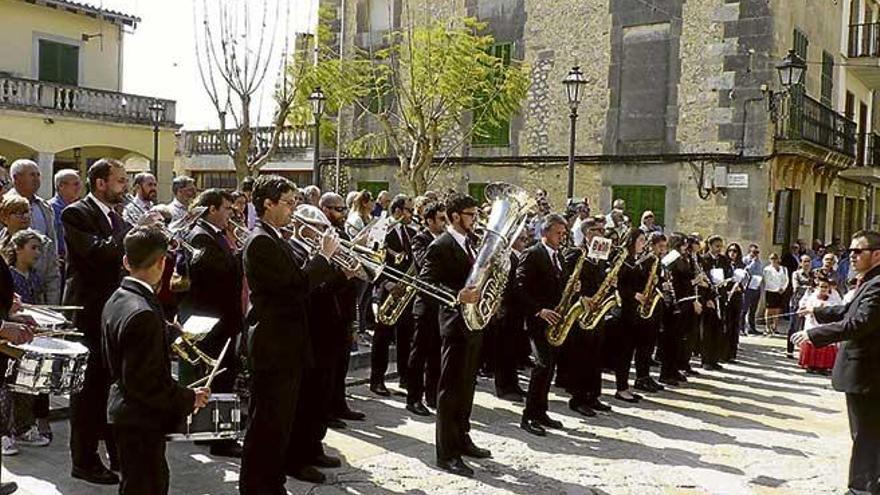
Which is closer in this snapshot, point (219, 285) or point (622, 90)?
point (219, 285)

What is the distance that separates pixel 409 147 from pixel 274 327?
1684 cm

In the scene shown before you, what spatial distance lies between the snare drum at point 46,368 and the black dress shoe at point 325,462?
214cm

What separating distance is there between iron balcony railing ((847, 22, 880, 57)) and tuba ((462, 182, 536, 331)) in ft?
69.3

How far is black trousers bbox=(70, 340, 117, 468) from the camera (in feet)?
17.2

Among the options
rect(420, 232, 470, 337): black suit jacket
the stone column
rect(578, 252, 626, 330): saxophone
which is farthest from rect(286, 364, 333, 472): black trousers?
the stone column

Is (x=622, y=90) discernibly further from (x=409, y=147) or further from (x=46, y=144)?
(x=46, y=144)

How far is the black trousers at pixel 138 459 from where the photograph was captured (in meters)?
3.82

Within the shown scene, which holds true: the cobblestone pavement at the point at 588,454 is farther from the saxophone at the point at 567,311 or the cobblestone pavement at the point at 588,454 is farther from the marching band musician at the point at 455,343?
the saxophone at the point at 567,311

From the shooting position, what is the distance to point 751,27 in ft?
57.0

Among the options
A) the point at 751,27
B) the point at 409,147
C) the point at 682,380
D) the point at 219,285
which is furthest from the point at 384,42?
the point at 219,285

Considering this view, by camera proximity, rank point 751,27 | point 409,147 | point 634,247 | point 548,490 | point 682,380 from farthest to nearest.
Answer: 1. point 409,147
2. point 751,27
3. point 682,380
4. point 634,247
5. point 548,490

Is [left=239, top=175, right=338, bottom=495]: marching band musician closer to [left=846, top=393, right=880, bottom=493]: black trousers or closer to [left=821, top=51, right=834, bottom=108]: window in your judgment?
[left=846, top=393, right=880, bottom=493]: black trousers

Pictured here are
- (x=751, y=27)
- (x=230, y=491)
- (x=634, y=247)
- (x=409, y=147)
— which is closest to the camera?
Answer: (x=230, y=491)

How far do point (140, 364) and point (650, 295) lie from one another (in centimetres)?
658
